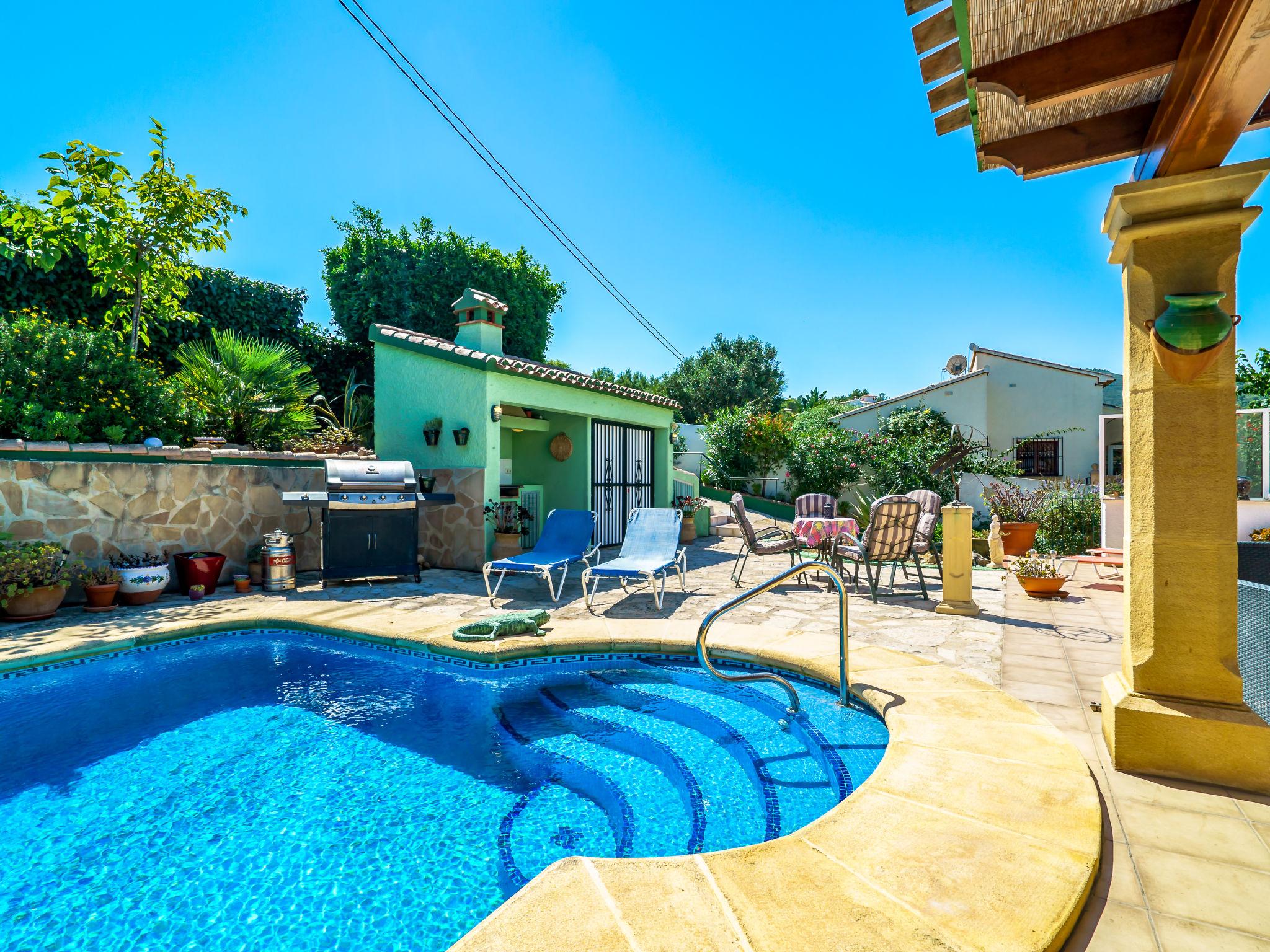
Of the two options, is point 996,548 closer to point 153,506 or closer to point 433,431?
point 433,431

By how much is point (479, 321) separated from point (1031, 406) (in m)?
14.6

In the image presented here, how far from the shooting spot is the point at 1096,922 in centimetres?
151

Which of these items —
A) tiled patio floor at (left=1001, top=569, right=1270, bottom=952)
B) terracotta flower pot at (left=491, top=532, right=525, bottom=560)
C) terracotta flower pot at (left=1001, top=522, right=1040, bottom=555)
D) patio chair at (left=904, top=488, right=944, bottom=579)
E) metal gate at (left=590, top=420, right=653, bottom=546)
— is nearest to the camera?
tiled patio floor at (left=1001, top=569, right=1270, bottom=952)

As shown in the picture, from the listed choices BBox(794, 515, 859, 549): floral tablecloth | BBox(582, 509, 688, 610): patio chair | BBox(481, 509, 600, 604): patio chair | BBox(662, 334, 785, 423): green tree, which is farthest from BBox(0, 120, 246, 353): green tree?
BBox(662, 334, 785, 423): green tree

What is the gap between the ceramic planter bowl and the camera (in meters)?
6.02

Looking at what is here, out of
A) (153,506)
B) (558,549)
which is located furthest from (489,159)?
(153,506)

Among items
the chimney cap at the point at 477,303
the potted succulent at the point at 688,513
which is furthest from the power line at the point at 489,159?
the potted succulent at the point at 688,513

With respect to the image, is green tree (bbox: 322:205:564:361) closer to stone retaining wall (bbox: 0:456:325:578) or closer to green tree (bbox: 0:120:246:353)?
green tree (bbox: 0:120:246:353)

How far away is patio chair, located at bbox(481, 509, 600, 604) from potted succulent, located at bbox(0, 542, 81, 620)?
3.89 metres

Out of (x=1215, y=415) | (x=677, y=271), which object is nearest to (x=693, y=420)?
(x=677, y=271)

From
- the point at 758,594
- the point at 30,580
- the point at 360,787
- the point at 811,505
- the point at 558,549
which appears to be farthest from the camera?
the point at 811,505

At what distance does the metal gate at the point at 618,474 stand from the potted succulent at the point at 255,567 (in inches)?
188

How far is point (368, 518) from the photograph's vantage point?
288 inches

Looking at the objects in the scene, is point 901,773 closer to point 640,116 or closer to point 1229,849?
point 1229,849
